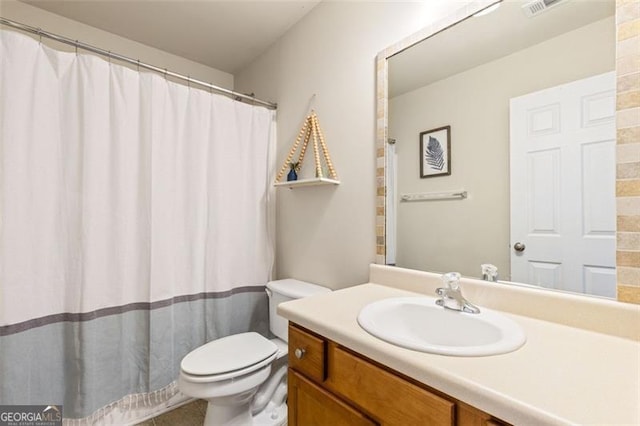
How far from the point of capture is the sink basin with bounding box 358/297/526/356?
0.70m

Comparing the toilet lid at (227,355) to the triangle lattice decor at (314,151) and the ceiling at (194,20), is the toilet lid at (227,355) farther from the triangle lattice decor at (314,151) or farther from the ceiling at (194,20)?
the ceiling at (194,20)

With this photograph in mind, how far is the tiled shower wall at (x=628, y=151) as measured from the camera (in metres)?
0.77

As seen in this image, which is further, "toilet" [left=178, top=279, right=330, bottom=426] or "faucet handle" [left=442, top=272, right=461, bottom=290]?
"toilet" [left=178, top=279, right=330, bottom=426]

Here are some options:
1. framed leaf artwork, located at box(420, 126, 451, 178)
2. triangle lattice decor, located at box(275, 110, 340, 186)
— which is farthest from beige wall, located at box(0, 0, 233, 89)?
framed leaf artwork, located at box(420, 126, 451, 178)

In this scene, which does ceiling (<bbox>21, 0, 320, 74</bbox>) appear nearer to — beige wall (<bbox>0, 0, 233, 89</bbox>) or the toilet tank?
beige wall (<bbox>0, 0, 233, 89</bbox>)

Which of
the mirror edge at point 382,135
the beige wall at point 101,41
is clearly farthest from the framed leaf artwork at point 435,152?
the beige wall at point 101,41

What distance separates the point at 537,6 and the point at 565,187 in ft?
2.02

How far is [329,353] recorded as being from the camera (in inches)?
34.2

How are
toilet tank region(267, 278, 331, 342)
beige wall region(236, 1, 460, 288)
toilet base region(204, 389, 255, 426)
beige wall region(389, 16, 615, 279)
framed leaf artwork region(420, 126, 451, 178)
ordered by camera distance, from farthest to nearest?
1. toilet tank region(267, 278, 331, 342)
2. beige wall region(236, 1, 460, 288)
3. toilet base region(204, 389, 255, 426)
4. framed leaf artwork region(420, 126, 451, 178)
5. beige wall region(389, 16, 615, 279)

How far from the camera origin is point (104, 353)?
1436 millimetres

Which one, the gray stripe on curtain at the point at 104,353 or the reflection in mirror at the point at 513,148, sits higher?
the reflection in mirror at the point at 513,148

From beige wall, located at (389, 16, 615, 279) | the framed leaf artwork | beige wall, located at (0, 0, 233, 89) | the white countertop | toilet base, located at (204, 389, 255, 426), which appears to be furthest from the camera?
beige wall, located at (0, 0, 233, 89)

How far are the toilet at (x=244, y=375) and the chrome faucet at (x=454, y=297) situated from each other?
77 centimetres

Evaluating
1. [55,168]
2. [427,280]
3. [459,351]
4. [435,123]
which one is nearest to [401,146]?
[435,123]
